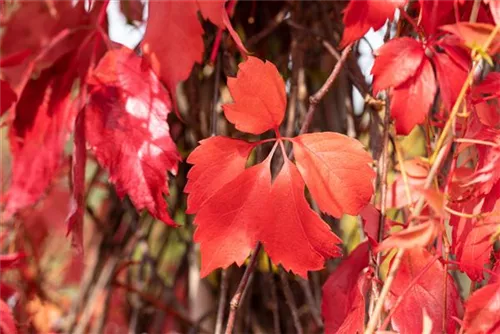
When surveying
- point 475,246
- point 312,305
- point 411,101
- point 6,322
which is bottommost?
point 312,305

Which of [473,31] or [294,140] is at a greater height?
[473,31]

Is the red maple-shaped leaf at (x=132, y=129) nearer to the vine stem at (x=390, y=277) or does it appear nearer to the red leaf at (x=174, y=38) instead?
the red leaf at (x=174, y=38)

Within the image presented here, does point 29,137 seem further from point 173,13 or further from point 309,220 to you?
point 309,220

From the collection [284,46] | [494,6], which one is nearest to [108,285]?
[284,46]

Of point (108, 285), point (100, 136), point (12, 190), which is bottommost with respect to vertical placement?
point (108, 285)

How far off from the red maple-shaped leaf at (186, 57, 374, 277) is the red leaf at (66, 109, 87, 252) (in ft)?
0.46

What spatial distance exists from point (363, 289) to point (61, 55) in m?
0.46

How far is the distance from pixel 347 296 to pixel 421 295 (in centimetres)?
10

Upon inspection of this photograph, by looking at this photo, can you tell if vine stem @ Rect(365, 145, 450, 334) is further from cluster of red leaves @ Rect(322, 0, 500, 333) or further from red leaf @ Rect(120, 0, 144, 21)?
red leaf @ Rect(120, 0, 144, 21)

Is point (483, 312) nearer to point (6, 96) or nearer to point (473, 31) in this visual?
point (473, 31)

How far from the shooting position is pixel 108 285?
115 centimetres

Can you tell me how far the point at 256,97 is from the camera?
64cm

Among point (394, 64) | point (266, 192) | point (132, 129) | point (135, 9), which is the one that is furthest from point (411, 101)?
point (135, 9)

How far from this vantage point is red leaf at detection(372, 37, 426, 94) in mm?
634
